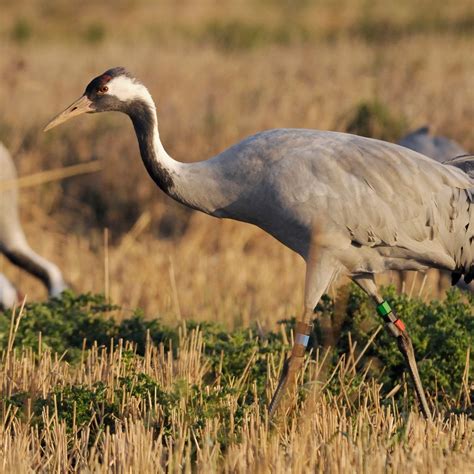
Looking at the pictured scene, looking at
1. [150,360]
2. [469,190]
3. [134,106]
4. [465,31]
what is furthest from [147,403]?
[465,31]

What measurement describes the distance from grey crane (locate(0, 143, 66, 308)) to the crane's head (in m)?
3.29

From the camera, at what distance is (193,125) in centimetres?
1096

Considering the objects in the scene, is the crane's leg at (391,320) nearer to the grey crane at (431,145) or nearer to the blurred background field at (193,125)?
the blurred background field at (193,125)

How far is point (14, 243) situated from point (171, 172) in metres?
4.10

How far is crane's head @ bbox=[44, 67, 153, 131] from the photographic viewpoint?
5258 mm

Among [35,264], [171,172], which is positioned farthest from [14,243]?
[171,172]

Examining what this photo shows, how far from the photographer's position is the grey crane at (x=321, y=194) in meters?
5.01

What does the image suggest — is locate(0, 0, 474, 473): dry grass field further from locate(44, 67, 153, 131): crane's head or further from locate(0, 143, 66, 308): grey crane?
locate(44, 67, 153, 131): crane's head

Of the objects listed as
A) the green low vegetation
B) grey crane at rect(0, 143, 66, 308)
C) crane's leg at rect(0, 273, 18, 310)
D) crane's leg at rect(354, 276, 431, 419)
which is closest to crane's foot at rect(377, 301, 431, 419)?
crane's leg at rect(354, 276, 431, 419)

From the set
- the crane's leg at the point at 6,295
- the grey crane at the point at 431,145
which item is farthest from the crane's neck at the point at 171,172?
the grey crane at the point at 431,145

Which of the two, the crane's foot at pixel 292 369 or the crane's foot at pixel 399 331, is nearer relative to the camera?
the crane's foot at pixel 292 369

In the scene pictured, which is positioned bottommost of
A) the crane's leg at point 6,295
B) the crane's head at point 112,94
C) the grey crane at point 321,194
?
the crane's leg at point 6,295

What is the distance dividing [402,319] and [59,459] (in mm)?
2320

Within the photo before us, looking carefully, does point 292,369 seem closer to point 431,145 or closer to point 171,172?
point 171,172
